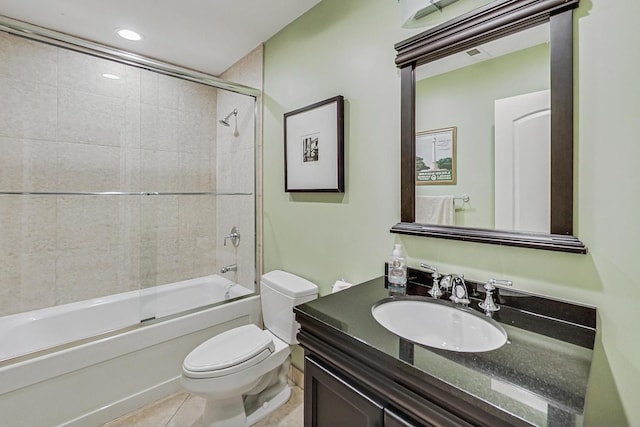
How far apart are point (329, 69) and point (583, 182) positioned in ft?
4.29

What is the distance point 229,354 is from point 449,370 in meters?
1.19

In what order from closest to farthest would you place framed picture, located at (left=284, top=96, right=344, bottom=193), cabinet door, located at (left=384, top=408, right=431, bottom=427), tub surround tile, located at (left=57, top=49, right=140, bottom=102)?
cabinet door, located at (left=384, top=408, right=431, bottom=427), framed picture, located at (left=284, top=96, right=344, bottom=193), tub surround tile, located at (left=57, top=49, right=140, bottom=102)

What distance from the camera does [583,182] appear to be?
0.95 meters

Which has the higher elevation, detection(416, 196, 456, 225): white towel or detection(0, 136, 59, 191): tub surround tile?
detection(0, 136, 59, 191): tub surround tile

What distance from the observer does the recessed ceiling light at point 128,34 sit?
2094mm

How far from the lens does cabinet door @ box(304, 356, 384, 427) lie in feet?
2.65

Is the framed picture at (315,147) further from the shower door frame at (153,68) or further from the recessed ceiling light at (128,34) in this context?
the recessed ceiling light at (128,34)

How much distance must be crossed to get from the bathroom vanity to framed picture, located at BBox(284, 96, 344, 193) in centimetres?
79

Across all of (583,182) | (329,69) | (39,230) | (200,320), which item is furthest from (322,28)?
(39,230)

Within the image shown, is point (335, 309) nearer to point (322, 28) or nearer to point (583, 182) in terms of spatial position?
point (583, 182)

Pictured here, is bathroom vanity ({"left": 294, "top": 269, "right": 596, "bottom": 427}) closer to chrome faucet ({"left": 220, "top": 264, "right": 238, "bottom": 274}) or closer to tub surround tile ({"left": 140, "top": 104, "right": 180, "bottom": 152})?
chrome faucet ({"left": 220, "top": 264, "right": 238, "bottom": 274})

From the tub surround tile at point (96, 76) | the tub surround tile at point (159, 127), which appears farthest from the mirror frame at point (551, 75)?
the tub surround tile at point (159, 127)

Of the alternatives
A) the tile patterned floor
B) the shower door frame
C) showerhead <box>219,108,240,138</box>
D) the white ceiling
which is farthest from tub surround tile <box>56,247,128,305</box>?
the white ceiling

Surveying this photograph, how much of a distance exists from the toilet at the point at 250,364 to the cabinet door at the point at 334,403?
60 centimetres
